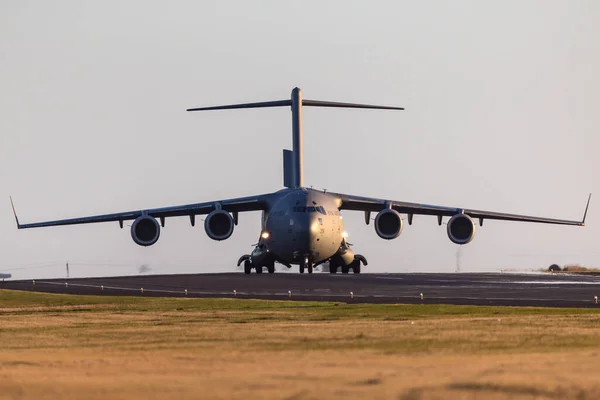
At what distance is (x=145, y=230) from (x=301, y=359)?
44823 millimetres

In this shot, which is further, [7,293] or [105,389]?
[7,293]

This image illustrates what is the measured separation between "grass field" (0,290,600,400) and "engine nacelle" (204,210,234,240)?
34397 mm

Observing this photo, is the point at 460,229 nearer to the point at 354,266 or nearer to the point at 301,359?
the point at 354,266

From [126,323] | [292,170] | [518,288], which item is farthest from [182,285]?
[126,323]

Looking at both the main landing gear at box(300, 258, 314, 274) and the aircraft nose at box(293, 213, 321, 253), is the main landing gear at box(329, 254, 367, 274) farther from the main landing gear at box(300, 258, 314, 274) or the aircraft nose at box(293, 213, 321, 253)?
the aircraft nose at box(293, 213, 321, 253)

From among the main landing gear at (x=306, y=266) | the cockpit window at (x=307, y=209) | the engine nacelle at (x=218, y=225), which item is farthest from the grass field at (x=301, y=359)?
the engine nacelle at (x=218, y=225)

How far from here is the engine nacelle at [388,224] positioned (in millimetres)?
54875

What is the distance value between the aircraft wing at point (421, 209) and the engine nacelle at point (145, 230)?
30.9 feet

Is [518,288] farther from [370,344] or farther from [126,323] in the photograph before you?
[370,344]

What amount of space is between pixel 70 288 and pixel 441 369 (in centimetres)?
3591

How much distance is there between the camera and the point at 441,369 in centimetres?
920

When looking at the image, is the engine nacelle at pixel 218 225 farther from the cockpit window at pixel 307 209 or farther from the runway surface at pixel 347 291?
the runway surface at pixel 347 291

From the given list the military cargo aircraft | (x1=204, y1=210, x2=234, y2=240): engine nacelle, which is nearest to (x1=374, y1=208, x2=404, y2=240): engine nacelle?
the military cargo aircraft

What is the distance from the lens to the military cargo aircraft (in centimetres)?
5209
